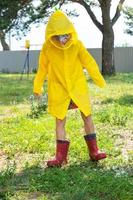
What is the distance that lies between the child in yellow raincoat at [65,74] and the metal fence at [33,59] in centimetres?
2592

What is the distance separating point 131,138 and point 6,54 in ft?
107

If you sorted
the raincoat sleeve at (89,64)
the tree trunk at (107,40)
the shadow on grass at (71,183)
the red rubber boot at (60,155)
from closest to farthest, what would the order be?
1. the shadow on grass at (71,183)
2. the red rubber boot at (60,155)
3. the raincoat sleeve at (89,64)
4. the tree trunk at (107,40)

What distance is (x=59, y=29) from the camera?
557cm

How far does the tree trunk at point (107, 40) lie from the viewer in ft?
78.9

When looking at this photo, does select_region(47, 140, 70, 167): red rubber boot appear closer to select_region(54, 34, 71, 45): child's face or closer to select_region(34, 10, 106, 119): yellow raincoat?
select_region(34, 10, 106, 119): yellow raincoat

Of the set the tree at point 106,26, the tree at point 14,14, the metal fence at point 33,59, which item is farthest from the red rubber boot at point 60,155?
the metal fence at point 33,59

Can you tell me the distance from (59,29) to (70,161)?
132 centimetres

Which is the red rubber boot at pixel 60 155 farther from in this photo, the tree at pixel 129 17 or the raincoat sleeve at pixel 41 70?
the tree at pixel 129 17

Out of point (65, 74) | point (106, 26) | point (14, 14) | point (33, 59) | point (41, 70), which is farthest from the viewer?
point (33, 59)

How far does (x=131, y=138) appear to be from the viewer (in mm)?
6867

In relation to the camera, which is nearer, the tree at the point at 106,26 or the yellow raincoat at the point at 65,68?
the yellow raincoat at the point at 65,68

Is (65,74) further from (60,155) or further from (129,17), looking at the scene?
(129,17)

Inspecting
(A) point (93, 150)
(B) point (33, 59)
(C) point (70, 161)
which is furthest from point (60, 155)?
Result: (B) point (33, 59)

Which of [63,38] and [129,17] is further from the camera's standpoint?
[129,17]
